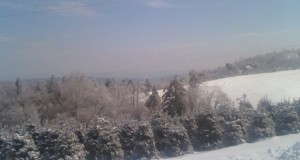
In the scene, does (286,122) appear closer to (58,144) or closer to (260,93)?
(58,144)

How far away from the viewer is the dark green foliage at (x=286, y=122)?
76.9 feet

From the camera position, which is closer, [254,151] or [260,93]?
[254,151]

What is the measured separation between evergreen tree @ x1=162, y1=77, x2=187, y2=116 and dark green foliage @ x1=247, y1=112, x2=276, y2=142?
95.1 feet

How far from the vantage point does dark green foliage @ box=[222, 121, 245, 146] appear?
818 inches

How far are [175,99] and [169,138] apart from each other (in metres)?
34.5

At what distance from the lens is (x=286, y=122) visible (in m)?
23.7

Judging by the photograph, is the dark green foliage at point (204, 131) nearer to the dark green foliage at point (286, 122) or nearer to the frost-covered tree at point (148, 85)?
the dark green foliage at point (286, 122)

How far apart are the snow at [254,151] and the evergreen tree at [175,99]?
30578 millimetres

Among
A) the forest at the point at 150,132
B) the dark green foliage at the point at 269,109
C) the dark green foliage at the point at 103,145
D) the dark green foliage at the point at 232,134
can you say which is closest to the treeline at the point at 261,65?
the dark green foliage at the point at 269,109

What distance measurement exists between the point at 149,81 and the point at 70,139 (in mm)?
70580

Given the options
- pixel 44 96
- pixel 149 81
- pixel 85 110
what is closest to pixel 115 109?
pixel 85 110

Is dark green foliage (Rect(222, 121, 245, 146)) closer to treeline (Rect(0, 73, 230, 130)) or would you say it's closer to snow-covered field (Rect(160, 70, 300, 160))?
snow-covered field (Rect(160, 70, 300, 160))

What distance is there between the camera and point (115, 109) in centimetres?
6253

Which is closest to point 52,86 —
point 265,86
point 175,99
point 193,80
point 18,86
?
point 18,86
